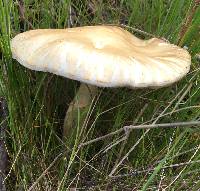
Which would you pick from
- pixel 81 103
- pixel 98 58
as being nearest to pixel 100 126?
pixel 81 103

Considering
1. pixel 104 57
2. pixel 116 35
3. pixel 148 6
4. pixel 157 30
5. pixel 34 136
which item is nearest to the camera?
pixel 104 57

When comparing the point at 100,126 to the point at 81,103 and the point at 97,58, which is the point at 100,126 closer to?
the point at 81,103

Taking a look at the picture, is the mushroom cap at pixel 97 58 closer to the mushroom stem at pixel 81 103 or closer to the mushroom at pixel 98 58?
the mushroom at pixel 98 58

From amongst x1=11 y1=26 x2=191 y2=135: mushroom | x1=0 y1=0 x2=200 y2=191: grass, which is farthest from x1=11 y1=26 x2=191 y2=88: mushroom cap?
x1=0 y1=0 x2=200 y2=191: grass

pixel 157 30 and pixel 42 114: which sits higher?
pixel 157 30

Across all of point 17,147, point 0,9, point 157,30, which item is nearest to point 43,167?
point 17,147

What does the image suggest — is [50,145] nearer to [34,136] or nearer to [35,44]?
[34,136]
